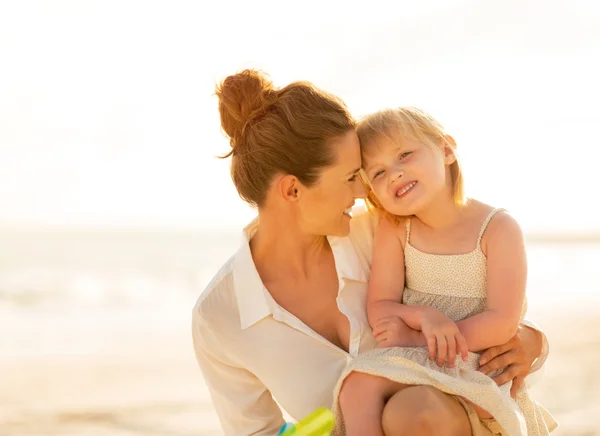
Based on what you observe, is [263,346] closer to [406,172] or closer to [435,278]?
[435,278]

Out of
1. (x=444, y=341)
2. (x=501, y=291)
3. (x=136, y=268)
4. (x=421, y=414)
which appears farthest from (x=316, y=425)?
(x=136, y=268)

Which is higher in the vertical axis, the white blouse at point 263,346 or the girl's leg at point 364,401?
the white blouse at point 263,346

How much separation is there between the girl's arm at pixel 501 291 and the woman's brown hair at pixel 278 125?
0.54 metres

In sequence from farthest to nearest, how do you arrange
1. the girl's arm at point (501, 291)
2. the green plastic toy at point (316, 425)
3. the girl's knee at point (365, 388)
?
the girl's arm at point (501, 291) → the girl's knee at point (365, 388) → the green plastic toy at point (316, 425)

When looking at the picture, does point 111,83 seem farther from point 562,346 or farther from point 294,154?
point 294,154

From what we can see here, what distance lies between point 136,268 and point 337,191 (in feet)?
27.5

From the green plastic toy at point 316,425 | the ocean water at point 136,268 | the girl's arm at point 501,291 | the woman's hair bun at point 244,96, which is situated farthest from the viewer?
the ocean water at point 136,268

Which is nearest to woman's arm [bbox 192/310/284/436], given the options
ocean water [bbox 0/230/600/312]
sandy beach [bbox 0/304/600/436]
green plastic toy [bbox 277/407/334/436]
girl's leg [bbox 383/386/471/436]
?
girl's leg [bbox 383/386/471/436]

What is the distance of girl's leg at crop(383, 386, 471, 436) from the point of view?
2.18m

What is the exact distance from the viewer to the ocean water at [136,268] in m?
8.84

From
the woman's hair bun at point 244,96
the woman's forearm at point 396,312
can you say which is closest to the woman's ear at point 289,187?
the woman's hair bun at point 244,96

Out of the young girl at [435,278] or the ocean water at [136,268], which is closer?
the young girl at [435,278]

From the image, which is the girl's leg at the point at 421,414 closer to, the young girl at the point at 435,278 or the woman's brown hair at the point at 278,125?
the young girl at the point at 435,278

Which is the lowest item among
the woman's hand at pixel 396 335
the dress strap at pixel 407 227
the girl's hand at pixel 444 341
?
the girl's hand at pixel 444 341
